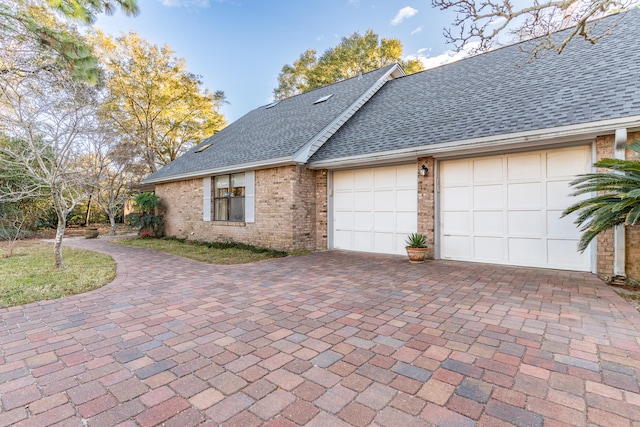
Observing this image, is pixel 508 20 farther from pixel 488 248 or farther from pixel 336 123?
pixel 336 123

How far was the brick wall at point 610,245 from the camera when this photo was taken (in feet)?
15.2

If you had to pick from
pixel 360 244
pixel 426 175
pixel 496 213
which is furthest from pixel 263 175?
pixel 496 213

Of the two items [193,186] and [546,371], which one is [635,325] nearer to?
[546,371]

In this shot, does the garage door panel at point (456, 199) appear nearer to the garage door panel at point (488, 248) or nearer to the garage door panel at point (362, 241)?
the garage door panel at point (488, 248)

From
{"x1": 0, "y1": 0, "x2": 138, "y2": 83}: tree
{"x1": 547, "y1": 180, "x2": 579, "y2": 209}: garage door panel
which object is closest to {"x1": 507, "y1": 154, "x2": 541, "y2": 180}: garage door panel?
{"x1": 547, "y1": 180, "x2": 579, "y2": 209}: garage door panel

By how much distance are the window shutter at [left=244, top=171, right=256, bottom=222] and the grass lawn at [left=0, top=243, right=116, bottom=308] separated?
11.7 feet

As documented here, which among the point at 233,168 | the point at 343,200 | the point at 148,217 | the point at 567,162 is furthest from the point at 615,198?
the point at 148,217

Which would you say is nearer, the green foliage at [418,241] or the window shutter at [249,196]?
the green foliage at [418,241]

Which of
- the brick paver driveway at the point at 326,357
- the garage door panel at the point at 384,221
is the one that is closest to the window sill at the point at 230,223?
the garage door panel at the point at 384,221

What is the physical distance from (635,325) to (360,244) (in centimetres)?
551

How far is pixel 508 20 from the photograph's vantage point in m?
3.88

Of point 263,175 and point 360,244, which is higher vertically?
point 263,175

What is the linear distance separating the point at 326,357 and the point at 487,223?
5.17 m

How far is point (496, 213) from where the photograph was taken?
6117 millimetres
